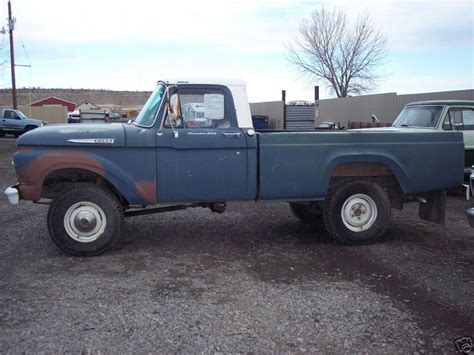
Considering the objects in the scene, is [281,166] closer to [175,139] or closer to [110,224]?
[175,139]

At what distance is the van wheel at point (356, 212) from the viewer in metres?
7.06

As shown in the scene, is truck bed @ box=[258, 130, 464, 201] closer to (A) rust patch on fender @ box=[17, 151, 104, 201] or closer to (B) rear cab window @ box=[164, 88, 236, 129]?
(B) rear cab window @ box=[164, 88, 236, 129]

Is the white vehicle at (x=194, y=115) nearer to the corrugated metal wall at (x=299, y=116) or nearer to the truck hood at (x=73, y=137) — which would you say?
the truck hood at (x=73, y=137)

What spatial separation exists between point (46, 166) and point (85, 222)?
0.80m

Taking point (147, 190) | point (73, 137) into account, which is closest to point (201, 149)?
point (147, 190)

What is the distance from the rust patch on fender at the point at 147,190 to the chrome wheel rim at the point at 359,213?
2.52m

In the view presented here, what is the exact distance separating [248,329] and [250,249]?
2.57 metres

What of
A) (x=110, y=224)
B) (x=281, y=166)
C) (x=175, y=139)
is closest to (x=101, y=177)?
(x=110, y=224)

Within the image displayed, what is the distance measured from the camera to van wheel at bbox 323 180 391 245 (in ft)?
23.2

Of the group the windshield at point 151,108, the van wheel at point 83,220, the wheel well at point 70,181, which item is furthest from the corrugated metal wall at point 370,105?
the van wheel at point 83,220

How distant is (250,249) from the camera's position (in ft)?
22.6

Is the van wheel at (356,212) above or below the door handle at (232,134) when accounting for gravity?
below

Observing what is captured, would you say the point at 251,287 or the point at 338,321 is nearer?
the point at 338,321

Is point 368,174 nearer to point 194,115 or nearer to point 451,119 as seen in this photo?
point 194,115
